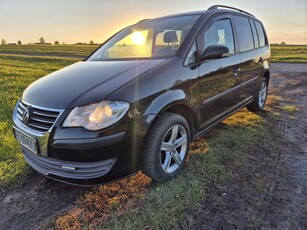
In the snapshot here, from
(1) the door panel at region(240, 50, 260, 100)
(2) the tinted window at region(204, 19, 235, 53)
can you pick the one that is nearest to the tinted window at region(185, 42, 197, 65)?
(2) the tinted window at region(204, 19, 235, 53)

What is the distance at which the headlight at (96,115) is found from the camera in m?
2.15

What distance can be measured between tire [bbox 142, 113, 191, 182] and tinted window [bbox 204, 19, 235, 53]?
3.66 feet

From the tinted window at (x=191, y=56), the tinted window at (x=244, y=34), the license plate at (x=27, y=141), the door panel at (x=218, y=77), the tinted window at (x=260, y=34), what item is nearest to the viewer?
the license plate at (x=27, y=141)

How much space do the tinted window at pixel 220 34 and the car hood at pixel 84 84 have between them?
0.91 metres

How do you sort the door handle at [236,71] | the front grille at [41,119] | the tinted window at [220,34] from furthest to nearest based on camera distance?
the door handle at [236,71] → the tinted window at [220,34] → the front grille at [41,119]

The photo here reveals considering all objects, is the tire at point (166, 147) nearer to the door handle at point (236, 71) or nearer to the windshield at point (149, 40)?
the windshield at point (149, 40)

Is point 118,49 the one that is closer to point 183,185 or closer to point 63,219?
point 183,185

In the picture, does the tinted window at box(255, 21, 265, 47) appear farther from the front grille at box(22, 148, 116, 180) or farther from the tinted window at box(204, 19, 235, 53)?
the front grille at box(22, 148, 116, 180)

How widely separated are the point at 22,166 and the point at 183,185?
75.7 inches

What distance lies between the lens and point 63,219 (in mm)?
2264

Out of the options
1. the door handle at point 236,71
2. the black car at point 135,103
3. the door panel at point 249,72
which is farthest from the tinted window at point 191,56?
the door panel at point 249,72

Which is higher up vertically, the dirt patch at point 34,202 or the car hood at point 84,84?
the car hood at point 84,84

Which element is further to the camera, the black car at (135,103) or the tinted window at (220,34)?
the tinted window at (220,34)

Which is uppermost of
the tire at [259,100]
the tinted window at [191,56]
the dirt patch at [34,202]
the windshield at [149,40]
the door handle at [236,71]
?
the windshield at [149,40]
